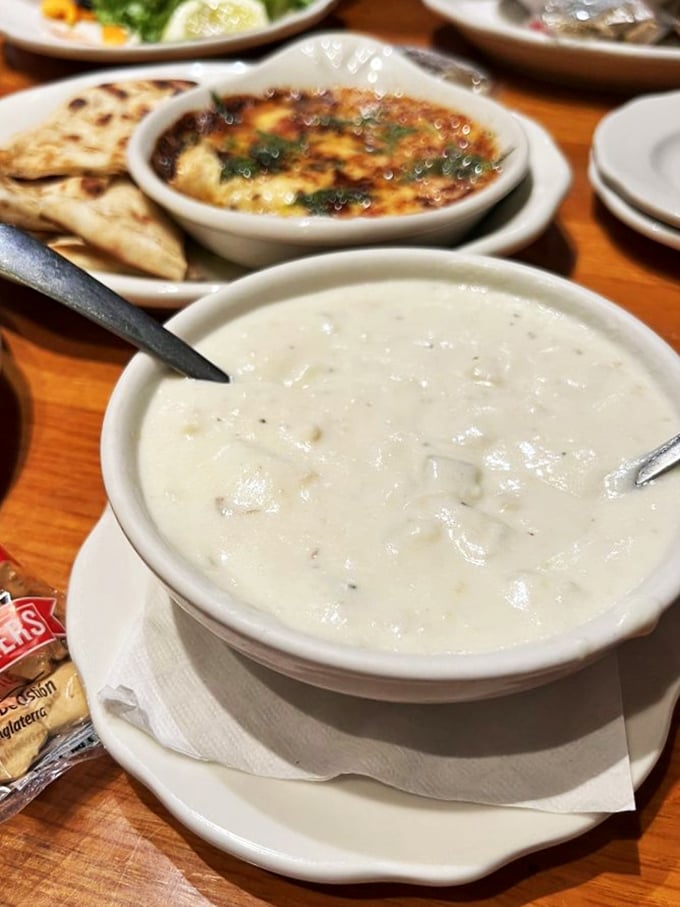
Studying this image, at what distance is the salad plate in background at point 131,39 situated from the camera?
7.39 feet

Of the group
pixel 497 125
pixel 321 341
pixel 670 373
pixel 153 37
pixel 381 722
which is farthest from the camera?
pixel 153 37

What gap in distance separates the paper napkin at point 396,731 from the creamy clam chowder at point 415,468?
0.43ft

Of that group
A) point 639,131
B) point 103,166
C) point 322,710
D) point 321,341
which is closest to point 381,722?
point 322,710

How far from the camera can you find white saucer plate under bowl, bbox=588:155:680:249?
1.59 m

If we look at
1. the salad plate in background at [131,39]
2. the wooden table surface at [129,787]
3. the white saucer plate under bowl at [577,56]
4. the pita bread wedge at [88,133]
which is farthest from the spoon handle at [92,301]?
the white saucer plate under bowl at [577,56]

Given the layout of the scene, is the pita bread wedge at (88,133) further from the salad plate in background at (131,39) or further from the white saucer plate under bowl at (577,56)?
the white saucer plate under bowl at (577,56)

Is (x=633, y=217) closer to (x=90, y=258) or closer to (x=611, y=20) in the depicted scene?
(x=611, y=20)

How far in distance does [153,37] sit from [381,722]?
228 centimetres

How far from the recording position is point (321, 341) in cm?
108

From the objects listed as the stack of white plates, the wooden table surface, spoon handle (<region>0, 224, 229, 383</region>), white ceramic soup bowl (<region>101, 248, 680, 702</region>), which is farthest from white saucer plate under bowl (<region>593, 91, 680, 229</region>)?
spoon handle (<region>0, 224, 229, 383</region>)

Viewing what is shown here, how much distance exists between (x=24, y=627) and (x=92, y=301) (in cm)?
37

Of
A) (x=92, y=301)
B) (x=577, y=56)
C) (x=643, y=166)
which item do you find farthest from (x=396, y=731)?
(x=577, y=56)

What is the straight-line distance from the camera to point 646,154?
1760mm

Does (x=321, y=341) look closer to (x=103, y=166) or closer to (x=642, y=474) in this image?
(x=642, y=474)
